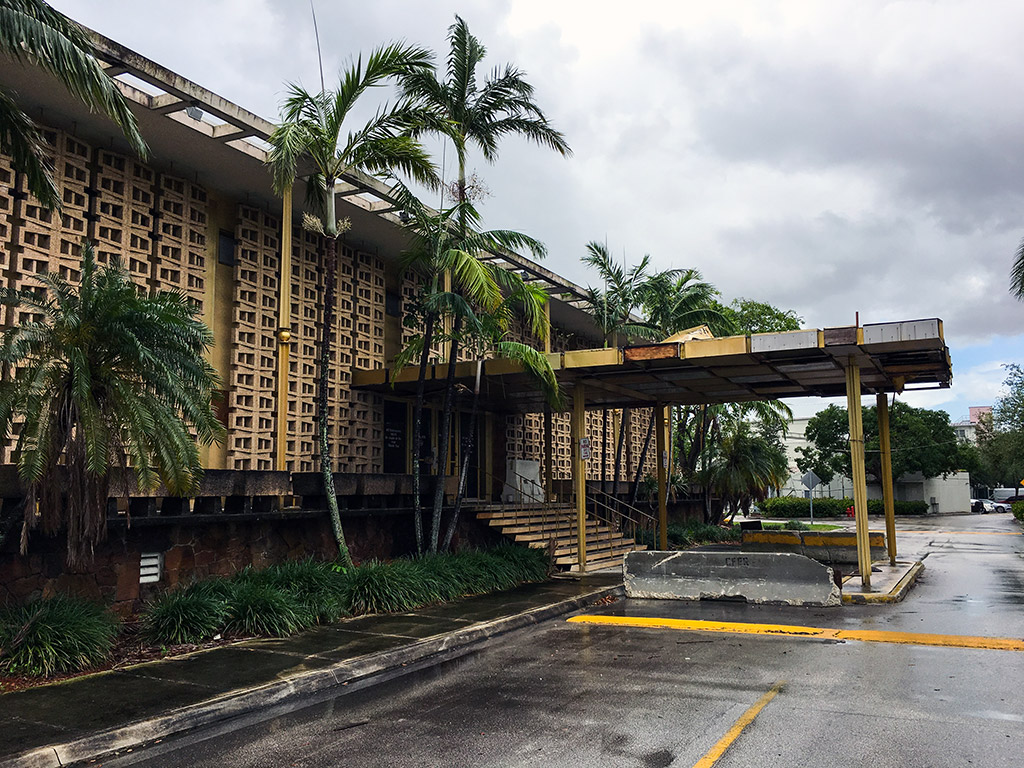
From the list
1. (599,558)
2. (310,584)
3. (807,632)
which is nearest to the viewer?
(807,632)

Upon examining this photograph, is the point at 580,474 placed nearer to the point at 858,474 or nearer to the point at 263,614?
the point at 858,474

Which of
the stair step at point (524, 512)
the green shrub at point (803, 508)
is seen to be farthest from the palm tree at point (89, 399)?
the green shrub at point (803, 508)

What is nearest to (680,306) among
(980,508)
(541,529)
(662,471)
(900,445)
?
(662,471)

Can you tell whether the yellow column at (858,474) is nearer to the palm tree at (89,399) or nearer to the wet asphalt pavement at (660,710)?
the wet asphalt pavement at (660,710)

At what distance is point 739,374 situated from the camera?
17.6 m

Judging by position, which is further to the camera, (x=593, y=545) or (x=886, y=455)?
(x=593, y=545)

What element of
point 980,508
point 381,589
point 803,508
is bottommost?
point 980,508

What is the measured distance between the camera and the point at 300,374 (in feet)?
54.8

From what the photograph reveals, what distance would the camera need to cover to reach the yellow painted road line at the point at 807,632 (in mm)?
9914

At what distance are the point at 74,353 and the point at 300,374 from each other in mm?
8207

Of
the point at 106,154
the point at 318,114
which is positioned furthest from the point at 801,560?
the point at 106,154

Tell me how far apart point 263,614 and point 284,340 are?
6.33 m

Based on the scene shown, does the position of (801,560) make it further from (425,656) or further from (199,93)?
(199,93)

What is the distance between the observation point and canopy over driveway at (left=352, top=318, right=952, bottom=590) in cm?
1428
